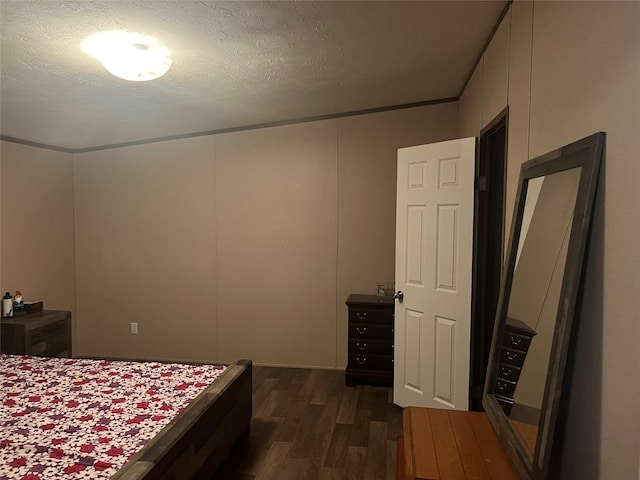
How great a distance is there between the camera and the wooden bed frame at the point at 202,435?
6.14 feet

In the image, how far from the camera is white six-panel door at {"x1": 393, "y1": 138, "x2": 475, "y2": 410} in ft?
10.7

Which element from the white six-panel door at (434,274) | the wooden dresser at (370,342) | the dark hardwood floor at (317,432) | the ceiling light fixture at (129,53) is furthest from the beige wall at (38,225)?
the white six-panel door at (434,274)

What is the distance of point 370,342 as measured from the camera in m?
4.19

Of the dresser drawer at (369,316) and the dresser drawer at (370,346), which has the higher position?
the dresser drawer at (369,316)

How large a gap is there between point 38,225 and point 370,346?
11.7ft

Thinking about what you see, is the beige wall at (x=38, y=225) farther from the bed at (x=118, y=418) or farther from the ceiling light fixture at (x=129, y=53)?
the ceiling light fixture at (x=129, y=53)

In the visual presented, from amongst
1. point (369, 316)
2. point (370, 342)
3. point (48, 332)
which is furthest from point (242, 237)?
point (48, 332)

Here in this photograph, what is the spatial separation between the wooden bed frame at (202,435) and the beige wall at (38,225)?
2.77 metres

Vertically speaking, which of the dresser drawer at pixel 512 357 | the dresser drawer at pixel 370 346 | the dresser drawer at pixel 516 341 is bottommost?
the dresser drawer at pixel 370 346

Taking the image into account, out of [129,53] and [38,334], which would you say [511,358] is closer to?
[129,53]

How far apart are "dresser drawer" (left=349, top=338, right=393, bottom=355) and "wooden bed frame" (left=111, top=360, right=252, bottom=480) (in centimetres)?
133

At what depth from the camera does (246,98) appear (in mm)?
3693

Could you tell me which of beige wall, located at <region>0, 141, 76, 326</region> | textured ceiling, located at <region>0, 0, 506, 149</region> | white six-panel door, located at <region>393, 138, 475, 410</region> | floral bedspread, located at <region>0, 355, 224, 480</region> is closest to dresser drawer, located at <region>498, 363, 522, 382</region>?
white six-panel door, located at <region>393, 138, 475, 410</region>

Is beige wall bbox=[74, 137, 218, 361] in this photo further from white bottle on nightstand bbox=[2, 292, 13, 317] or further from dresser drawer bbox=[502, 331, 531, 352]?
dresser drawer bbox=[502, 331, 531, 352]
